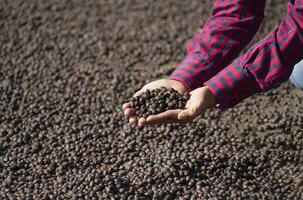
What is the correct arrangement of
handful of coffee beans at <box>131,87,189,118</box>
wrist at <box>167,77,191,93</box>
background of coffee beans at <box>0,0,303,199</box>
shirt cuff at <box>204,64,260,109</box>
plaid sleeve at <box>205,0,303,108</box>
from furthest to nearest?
background of coffee beans at <box>0,0,303,199</box>, wrist at <box>167,77,191,93</box>, handful of coffee beans at <box>131,87,189,118</box>, shirt cuff at <box>204,64,260,109</box>, plaid sleeve at <box>205,0,303,108</box>

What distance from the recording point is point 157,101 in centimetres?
365

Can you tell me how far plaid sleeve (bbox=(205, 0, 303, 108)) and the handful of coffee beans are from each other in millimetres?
282

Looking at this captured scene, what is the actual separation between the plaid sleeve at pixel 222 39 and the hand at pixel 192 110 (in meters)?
0.20

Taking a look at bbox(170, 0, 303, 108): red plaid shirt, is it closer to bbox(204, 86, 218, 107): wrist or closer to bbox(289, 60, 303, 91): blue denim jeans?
bbox(204, 86, 218, 107): wrist

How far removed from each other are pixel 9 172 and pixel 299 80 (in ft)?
7.49

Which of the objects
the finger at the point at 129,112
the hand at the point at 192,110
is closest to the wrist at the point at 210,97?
the hand at the point at 192,110

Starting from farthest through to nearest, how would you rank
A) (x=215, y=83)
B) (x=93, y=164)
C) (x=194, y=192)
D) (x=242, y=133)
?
1. (x=242, y=133)
2. (x=93, y=164)
3. (x=194, y=192)
4. (x=215, y=83)

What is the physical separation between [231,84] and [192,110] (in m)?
0.29

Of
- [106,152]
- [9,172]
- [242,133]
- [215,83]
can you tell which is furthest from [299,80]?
[9,172]

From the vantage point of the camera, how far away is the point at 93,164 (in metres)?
4.19

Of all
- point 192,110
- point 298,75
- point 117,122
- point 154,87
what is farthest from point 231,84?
point 117,122

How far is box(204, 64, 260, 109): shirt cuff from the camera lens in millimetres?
3369

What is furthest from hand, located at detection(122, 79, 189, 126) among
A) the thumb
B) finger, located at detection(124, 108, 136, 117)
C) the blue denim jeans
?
the blue denim jeans

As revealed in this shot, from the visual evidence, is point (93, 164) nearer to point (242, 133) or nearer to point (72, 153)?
point (72, 153)
